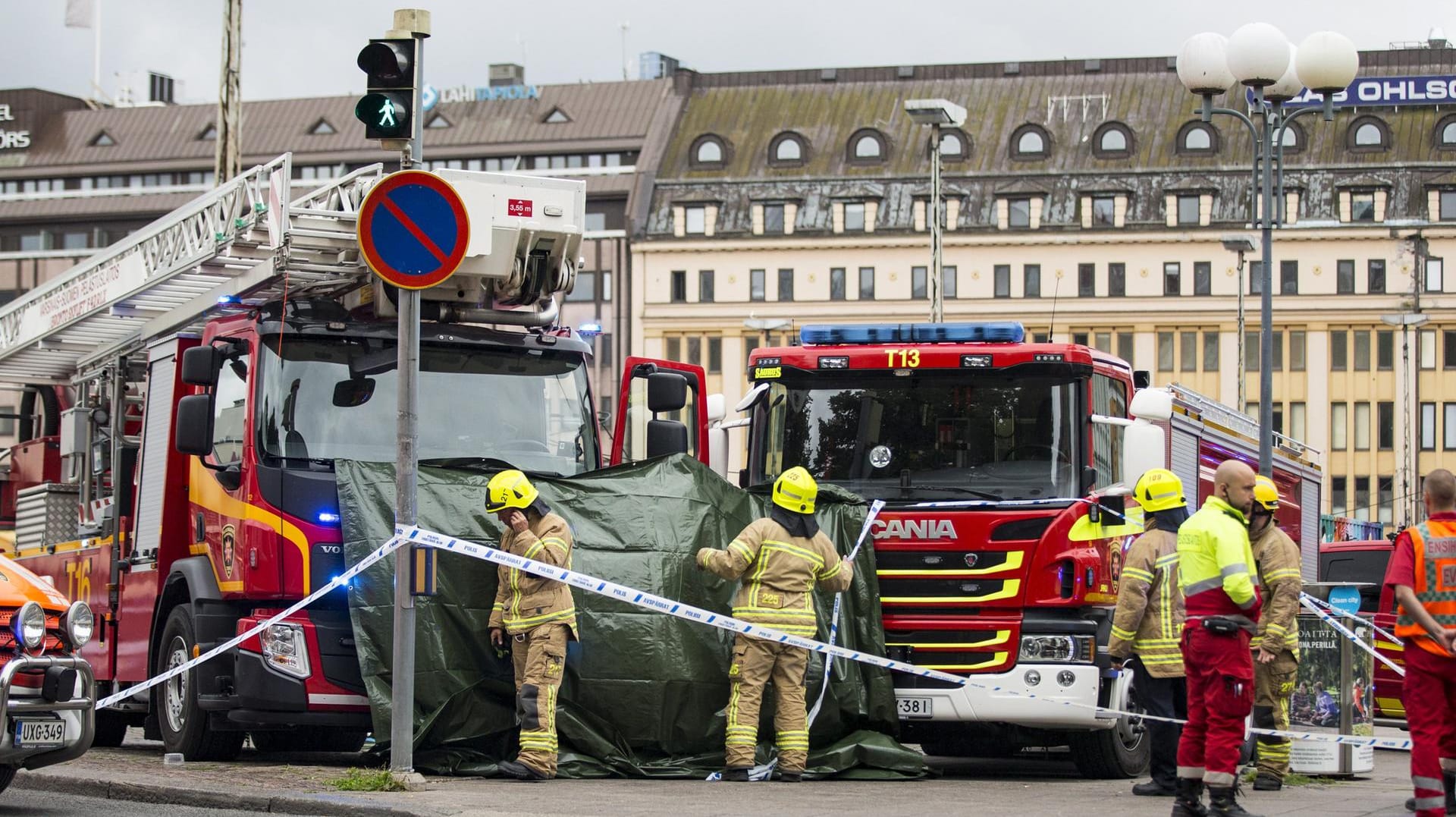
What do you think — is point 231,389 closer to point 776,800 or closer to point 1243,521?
point 776,800

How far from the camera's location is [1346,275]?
78.4m

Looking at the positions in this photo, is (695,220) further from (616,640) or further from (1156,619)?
(1156,619)

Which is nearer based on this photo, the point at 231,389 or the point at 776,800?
the point at 776,800

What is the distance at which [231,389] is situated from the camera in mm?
13727

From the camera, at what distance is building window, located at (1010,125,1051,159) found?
8012 centimetres

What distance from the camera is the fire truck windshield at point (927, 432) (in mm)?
14102

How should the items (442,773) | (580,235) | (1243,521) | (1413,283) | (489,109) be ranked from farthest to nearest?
(489,109) < (1413,283) < (580,235) < (442,773) < (1243,521)

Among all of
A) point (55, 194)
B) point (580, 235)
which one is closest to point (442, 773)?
point (580, 235)

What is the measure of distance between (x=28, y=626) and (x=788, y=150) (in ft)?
237

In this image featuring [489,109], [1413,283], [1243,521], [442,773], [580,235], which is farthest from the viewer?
[489,109]

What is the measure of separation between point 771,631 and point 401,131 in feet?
12.1

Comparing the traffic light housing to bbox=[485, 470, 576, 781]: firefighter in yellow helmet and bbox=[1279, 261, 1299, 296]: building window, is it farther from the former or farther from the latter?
bbox=[1279, 261, 1299, 296]: building window

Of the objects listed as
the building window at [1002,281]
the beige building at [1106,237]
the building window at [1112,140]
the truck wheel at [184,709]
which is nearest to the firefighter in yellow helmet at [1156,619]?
the truck wheel at [184,709]

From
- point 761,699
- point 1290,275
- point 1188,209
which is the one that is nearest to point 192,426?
point 761,699
